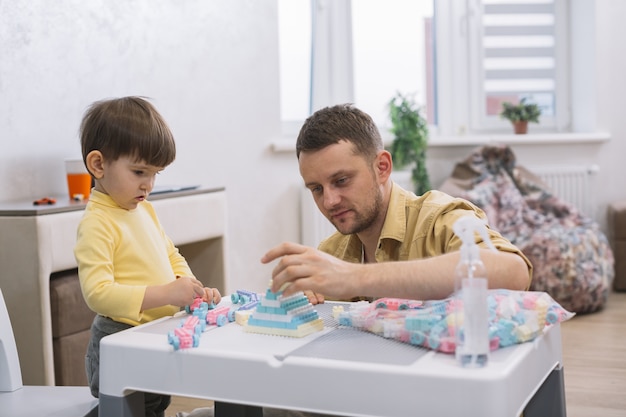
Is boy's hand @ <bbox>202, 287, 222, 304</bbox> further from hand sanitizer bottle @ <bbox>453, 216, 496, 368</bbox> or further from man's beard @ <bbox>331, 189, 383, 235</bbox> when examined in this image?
hand sanitizer bottle @ <bbox>453, 216, 496, 368</bbox>

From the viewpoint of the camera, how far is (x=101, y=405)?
150 cm

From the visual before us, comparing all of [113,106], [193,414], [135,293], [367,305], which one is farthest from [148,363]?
[193,414]

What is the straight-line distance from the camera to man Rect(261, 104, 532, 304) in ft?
5.01

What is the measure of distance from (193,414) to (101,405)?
1.05 metres

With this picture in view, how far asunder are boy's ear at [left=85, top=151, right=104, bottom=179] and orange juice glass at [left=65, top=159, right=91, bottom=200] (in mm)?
1397

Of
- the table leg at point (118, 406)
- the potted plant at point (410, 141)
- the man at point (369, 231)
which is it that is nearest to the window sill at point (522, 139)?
the potted plant at point (410, 141)

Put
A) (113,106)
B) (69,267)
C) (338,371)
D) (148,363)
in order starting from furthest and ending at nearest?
(69,267) < (113,106) < (148,363) < (338,371)

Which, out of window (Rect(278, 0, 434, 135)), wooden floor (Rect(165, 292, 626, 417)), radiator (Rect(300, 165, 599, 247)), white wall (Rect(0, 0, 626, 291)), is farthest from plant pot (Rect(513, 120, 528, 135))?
wooden floor (Rect(165, 292, 626, 417))

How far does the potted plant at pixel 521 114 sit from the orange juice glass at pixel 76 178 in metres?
3.39

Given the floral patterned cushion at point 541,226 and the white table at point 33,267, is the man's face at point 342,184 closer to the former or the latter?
the white table at point 33,267

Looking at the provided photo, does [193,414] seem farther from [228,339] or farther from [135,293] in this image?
[228,339]

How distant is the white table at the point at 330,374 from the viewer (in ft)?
4.04

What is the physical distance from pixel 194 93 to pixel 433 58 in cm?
209

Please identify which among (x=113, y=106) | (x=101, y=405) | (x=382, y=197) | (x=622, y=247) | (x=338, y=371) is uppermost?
(x=113, y=106)
